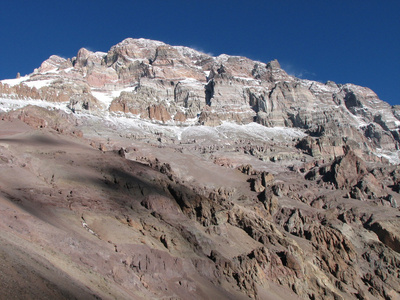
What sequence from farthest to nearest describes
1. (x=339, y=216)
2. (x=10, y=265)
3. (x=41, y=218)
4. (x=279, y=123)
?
(x=279, y=123) < (x=339, y=216) < (x=41, y=218) < (x=10, y=265)

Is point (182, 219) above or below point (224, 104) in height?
below

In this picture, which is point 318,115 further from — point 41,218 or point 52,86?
point 41,218

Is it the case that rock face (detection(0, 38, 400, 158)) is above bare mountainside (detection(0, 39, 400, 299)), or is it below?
above

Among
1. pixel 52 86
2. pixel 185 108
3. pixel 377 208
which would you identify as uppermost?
pixel 185 108

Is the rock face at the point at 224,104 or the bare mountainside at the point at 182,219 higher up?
the rock face at the point at 224,104

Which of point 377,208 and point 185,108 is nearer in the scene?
point 377,208

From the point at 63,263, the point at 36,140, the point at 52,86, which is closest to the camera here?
the point at 63,263

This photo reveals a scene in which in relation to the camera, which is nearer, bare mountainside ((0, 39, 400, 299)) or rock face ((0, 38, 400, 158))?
bare mountainside ((0, 39, 400, 299))

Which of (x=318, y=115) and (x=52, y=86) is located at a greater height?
(x=318, y=115)

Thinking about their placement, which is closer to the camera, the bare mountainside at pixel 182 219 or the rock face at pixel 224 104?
the bare mountainside at pixel 182 219

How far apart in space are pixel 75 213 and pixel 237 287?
16.6 meters

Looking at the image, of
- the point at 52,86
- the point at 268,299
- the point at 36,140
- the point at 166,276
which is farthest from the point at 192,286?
the point at 52,86

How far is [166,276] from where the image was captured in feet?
105

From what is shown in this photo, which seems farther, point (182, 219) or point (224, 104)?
point (224, 104)
